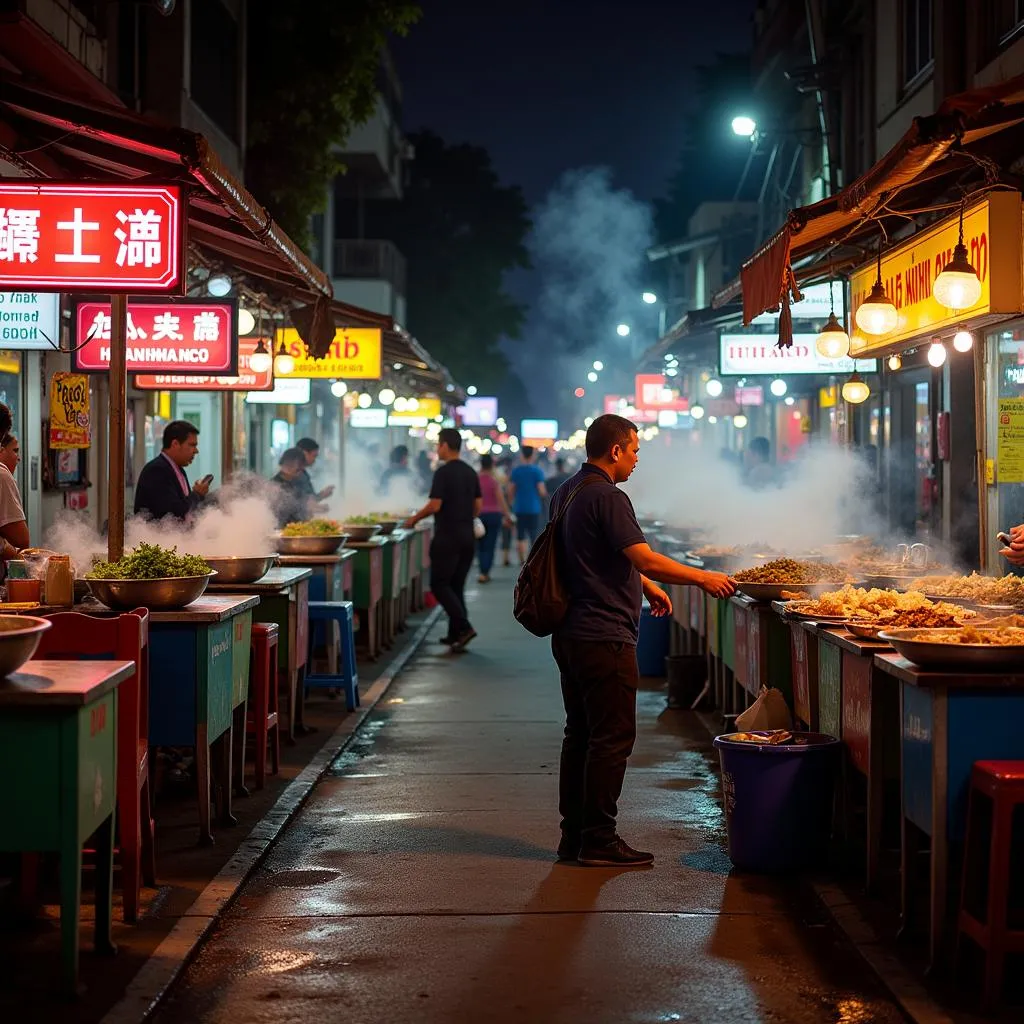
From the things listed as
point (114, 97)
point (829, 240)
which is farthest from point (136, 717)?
point (114, 97)

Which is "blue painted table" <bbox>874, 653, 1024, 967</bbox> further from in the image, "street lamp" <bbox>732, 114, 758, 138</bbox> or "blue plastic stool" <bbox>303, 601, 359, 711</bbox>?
"street lamp" <bbox>732, 114, 758, 138</bbox>

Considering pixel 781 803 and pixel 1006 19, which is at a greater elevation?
pixel 1006 19

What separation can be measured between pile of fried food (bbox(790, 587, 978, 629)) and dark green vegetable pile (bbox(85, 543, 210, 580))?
11.2ft

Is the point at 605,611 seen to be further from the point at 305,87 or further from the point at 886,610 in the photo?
the point at 305,87

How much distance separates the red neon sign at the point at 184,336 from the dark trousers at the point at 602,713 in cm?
704

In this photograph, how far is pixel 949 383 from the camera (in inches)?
605

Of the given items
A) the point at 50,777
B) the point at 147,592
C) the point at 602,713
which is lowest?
the point at 602,713

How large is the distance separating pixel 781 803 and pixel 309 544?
7364mm

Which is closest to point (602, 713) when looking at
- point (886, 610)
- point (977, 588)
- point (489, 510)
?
point (886, 610)

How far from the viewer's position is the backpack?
741cm

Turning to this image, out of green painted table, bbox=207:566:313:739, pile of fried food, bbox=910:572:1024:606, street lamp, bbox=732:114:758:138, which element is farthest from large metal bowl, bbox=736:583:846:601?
street lamp, bbox=732:114:758:138

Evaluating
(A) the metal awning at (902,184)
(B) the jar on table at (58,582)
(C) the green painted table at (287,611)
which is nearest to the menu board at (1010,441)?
(A) the metal awning at (902,184)

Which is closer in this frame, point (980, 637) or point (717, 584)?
point (980, 637)

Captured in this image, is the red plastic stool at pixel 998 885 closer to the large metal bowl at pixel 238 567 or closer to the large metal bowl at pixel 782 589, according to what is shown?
the large metal bowl at pixel 782 589
